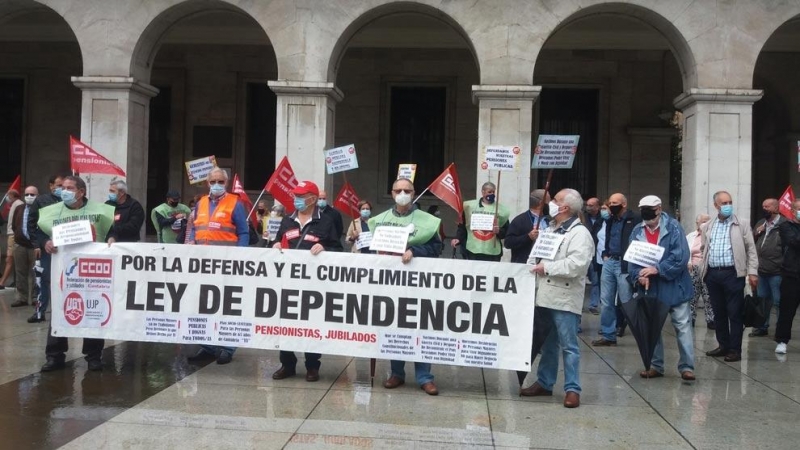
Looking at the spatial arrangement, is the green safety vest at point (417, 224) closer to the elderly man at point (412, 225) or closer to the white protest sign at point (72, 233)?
the elderly man at point (412, 225)

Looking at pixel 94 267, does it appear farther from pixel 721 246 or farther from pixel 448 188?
pixel 721 246

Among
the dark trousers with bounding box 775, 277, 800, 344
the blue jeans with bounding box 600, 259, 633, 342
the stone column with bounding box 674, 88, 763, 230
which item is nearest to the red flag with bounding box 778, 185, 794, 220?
the dark trousers with bounding box 775, 277, 800, 344

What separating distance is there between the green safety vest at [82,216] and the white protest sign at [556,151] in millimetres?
5615

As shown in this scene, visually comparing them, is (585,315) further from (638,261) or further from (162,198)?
(162,198)

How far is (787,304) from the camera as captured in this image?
9344 mm

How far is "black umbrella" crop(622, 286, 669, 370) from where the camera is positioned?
7.43 meters

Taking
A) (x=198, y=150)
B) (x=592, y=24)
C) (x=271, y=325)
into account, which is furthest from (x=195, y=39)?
(x=271, y=325)

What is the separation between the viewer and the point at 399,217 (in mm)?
7023

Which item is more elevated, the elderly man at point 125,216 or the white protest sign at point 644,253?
the elderly man at point 125,216

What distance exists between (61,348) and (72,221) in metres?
1.28

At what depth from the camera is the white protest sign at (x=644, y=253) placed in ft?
24.5

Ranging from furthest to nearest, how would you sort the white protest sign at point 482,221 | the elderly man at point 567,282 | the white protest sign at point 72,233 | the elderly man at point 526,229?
the white protest sign at point 482,221 → the elderly man at point 526,229 → the white protest sign at point 72,233 → the elderly man at point 567,282

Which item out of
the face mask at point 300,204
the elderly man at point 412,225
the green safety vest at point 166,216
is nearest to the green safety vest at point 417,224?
the elderly man at point 412,225

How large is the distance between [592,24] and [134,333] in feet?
41.5
